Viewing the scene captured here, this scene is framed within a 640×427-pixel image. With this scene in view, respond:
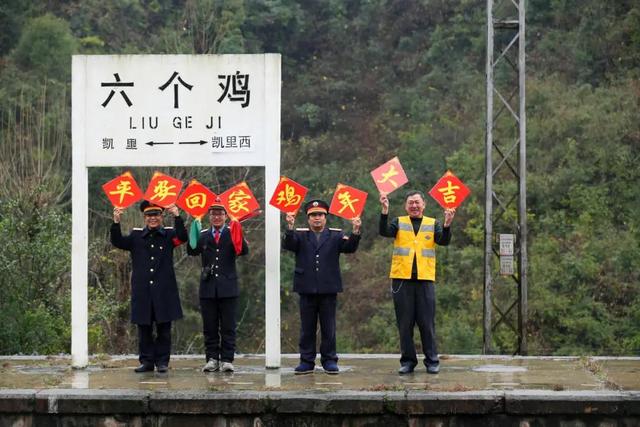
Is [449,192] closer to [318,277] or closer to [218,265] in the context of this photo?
[318,277]

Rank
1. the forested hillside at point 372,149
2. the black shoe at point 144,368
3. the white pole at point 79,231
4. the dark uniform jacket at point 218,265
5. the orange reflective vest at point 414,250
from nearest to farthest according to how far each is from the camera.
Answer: the orange reflective vest at point 414,250, the dark uniform jacket at point 218,265, the black shoe at point 144,368, the white pole at point 79,231, the forested hillside at point 372,149

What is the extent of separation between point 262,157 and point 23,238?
8002mm

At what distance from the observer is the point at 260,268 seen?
1246 inches

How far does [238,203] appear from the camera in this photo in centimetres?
1238

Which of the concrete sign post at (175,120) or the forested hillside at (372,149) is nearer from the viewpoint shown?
the concrete sign post at (175,120)

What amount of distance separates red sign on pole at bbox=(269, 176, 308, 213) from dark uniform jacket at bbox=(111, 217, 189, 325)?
1.01 m

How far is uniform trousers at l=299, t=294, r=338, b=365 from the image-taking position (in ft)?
40.3

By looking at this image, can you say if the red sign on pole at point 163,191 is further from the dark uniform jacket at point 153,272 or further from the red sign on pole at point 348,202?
the red sign on pole at point 348,202

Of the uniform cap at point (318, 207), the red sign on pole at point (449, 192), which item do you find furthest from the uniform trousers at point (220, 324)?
the red sign on pole at point (449, 192)

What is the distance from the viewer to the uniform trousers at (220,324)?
40.9 ft

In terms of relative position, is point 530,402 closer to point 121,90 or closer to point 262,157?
point 262,157

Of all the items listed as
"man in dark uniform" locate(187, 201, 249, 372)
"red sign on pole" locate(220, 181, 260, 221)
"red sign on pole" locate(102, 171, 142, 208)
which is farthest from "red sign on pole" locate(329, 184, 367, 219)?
"red sign on pole" locate(102, 171, 142, 208)

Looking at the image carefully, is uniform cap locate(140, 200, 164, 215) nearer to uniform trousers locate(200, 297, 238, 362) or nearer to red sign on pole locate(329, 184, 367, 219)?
uniform trousers locate(200, 297, 238, 362)

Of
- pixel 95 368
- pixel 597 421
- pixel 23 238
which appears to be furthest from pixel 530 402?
pixel 23 238
